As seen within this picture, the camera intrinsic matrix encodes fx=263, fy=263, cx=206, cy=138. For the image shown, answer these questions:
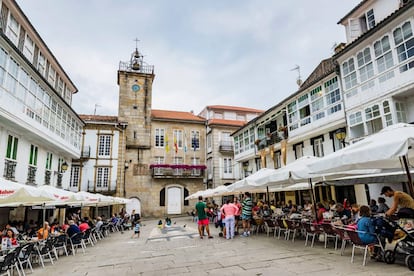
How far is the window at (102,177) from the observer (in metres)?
27.4

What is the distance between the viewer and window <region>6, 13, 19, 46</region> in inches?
545

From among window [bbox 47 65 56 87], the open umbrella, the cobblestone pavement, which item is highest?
window [bbox 47 65 56 87]

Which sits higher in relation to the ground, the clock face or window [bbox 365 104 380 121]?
the clock face

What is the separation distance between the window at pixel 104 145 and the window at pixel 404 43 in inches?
1016

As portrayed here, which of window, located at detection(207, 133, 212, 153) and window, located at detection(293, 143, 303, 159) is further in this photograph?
window, located at detection(207, 133, 212, 153)

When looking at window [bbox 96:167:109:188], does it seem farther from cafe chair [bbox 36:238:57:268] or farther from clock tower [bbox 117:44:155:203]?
cafe chair [bbox 36:238:57:268]

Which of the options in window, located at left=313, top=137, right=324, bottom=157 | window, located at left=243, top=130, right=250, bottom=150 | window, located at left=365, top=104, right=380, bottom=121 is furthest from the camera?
window, located at left=243, top=130, right=250, bottom=150

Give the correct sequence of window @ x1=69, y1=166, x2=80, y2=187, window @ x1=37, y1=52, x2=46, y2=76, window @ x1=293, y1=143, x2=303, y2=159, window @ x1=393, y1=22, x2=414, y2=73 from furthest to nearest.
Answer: window @ x1=69, y1=166, x2=80, y2=187
window @ x1=293, y1=143, x2=303, y2=159
window @ x1=37, y1=52, x2=46, y2=76
window @ x1=393, y1=22, x2=414, y2=73

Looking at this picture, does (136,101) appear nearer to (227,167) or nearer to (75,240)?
(227,167)

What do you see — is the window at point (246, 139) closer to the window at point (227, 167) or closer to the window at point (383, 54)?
the window at point (227, 167)

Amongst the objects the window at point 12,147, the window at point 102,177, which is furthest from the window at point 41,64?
the window at point 102,177

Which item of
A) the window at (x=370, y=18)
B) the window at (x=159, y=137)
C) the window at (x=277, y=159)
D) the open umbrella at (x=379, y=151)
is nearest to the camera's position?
the open umbrella at (x=379, y=151)

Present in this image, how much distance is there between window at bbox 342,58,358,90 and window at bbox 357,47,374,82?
40 cm

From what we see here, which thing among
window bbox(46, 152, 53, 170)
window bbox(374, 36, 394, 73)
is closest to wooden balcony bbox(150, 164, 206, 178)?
window bbox(46, 152, 53, 170)
